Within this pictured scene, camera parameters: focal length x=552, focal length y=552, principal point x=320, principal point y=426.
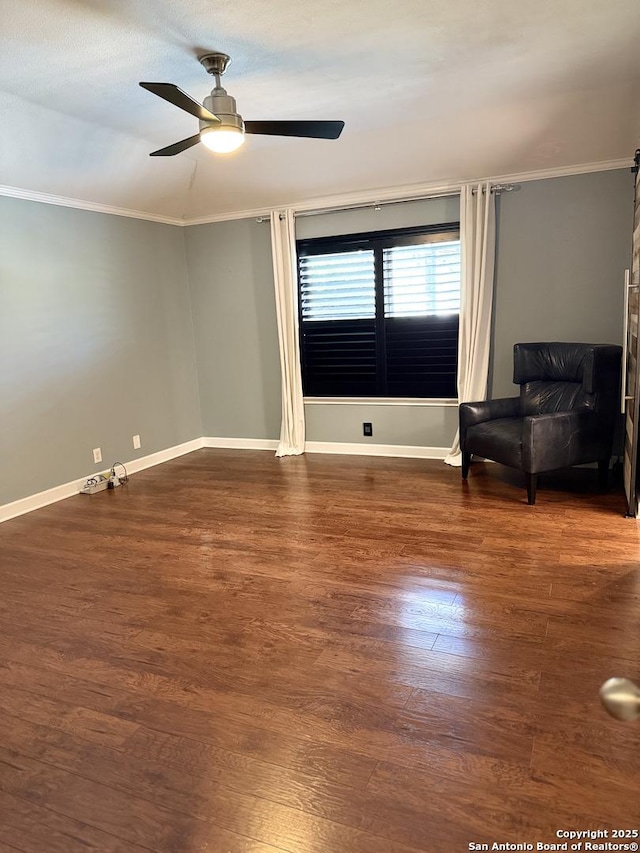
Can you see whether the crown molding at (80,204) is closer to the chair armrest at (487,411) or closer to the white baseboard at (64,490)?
the white baseboard at (64,490)

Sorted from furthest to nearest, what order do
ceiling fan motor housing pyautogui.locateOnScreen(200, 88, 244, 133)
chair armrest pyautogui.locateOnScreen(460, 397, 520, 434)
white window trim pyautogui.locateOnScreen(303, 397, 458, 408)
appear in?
white window trim pyautogui.locateOnScreen(303, 397, 458, 408) → chair armrest pyautogui.locateOnScreen(460, 397, 520, 434) → ceiling fan motor housing pyautogui.locateOnScreen(200, 88, 244, 133)

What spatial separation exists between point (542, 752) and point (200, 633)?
4.98 ft

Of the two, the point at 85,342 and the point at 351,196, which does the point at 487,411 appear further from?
the point at 85,342

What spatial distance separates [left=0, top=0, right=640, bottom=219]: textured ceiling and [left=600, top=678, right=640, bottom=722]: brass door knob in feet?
9.46

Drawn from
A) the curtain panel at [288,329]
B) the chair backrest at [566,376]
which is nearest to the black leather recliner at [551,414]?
the chair backrest at [566,376]

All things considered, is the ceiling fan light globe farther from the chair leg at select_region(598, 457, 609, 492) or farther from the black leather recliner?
the chair leg at select_region(598, 457, 609, 492)

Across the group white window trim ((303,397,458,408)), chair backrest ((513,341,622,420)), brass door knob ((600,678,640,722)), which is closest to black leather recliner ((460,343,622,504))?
chair backrest ((513,341,622,420))

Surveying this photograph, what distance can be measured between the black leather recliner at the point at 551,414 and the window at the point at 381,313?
69cm

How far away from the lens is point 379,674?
2.22 metres

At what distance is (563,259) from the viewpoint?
466 centimetres

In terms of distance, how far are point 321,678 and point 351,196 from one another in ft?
14.5

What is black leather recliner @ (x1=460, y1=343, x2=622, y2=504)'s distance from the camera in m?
3.96

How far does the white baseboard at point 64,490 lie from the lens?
4.38 metres

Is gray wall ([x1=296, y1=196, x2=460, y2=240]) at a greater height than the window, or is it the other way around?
gray wall ([x1=296, y1=196, x2=460, y2=240])
